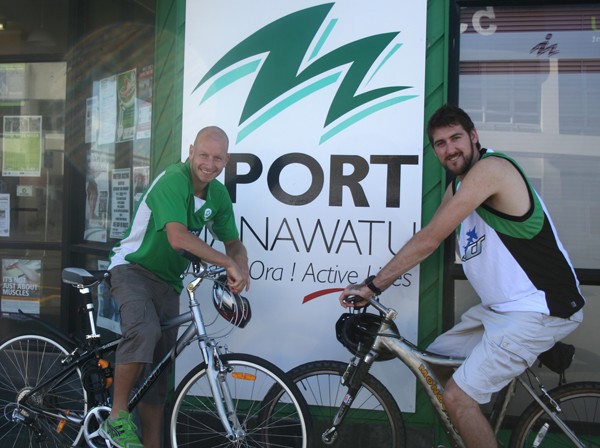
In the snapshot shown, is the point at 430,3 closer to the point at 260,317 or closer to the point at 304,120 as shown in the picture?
the point at 304,120

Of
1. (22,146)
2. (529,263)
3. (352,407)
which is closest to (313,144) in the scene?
(529,263)

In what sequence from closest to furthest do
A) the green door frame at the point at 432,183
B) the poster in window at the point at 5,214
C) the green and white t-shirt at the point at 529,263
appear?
the green and white t-shirt at the point at 529,263 → the green door frame at the point at 432,183 → the poster in window at the point at 5,214

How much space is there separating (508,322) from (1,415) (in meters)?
3.35

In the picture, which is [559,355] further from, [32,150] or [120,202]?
[32,150]

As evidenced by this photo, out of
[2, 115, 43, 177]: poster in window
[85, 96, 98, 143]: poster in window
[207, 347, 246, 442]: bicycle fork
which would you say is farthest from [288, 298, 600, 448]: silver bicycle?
[2, 115, 43, 177]: poster in window

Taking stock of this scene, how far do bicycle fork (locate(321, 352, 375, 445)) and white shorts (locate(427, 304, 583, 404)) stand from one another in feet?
1.49

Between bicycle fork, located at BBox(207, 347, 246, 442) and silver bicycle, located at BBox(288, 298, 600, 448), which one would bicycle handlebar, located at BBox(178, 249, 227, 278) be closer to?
bicycle fork, located at BBox(207, 347, 246, 442)

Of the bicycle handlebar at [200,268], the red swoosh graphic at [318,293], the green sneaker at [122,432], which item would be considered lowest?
the green sneaker at [122,432]

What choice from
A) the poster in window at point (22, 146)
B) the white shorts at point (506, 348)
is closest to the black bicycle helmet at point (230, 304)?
the white shorts at point (506, 348)

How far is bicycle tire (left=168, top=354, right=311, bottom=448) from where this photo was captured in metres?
3.07

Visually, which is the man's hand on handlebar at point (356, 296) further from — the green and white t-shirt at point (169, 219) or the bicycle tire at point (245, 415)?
the green and white t-shirt at point (169, 219)

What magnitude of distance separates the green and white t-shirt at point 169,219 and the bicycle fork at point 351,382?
41.5 inches

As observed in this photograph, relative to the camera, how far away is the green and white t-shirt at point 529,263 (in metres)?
2.87

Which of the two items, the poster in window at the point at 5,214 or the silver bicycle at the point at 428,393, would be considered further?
the poster in window at the point at 5,214
